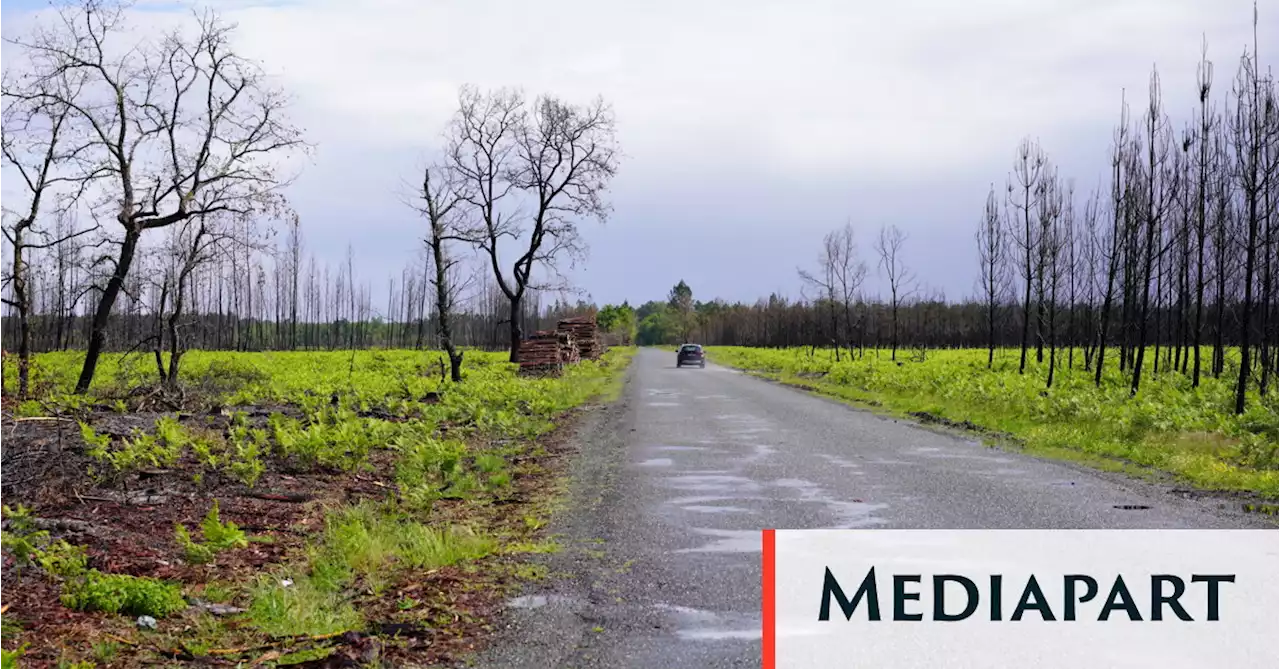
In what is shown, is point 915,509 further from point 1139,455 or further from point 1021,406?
point 1021,406

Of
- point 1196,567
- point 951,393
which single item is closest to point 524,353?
point 951,393

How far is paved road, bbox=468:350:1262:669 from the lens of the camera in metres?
A: 5.33

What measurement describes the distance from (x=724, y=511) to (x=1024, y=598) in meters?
3.56

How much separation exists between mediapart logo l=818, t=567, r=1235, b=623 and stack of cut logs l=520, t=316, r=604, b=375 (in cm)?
2923

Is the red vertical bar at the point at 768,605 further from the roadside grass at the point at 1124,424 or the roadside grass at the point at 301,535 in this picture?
the roadside grass at the point at 1124,424

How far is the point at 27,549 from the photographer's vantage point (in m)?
6.14

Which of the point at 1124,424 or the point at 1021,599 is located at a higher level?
the point at 1124,424

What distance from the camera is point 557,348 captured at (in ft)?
123

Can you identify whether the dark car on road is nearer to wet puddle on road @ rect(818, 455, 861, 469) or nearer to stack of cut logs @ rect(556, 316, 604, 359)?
stack of cut logs @ rect(556, 316, 604, 359)

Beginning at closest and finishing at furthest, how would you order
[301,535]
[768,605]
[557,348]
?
[768,605] < [301,535] < [557,348]

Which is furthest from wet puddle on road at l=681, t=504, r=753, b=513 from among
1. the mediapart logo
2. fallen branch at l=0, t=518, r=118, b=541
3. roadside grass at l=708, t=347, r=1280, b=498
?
roadside grass at l=708, t=347, r=1280, b=498

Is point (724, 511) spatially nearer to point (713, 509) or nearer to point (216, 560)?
point (713, 509)

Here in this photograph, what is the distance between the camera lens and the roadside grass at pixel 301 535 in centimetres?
520

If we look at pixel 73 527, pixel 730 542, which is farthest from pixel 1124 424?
pixel 73 527
